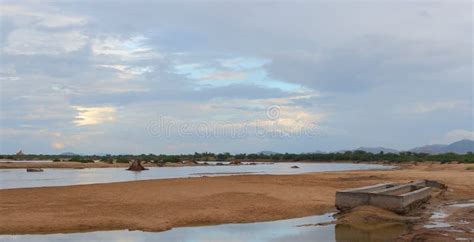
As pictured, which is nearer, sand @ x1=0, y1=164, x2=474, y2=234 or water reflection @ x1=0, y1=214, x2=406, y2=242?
water reflection @ x1=0, y1=214, x2=406, y2=242

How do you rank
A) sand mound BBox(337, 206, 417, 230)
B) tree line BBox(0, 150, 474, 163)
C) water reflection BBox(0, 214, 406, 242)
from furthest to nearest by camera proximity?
tree line BBox(0, 150, 474, 163) → sand mound BBox(337, 206, 417, 230) → water reflection BBox(0, 214, 406, 242)

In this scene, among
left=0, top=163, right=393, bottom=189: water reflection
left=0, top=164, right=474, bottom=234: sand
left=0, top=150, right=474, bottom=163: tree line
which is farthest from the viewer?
left=0, top=150, right=474, bottom=163: tree line

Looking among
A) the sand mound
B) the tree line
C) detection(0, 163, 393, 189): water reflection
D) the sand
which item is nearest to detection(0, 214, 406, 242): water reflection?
the sand mound

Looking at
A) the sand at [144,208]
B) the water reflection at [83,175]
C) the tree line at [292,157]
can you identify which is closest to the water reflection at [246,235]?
the sand at [144,208]

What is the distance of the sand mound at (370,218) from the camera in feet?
58.9

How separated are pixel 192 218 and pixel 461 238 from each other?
9596 mm

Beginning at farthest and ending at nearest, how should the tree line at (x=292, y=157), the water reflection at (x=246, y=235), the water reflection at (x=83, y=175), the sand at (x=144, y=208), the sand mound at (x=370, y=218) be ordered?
the tree line at (x=292, y=157)
the water reflection at (x=83, y=175)
the sand mound at (x=370, y=218)
the sand at (x=144, y=208)
the water reflection at (x=246, y=235)

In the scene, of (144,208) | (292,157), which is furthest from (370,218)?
(292,157)

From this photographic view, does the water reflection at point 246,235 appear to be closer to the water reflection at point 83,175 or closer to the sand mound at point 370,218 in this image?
the sand mound at point 370,218

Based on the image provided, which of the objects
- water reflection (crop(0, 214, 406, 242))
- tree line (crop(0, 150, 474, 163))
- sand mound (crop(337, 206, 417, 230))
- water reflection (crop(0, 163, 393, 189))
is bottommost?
water reflection (crop(0, 214, 406, 242))

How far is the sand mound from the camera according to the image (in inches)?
707

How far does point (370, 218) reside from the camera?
18.7m

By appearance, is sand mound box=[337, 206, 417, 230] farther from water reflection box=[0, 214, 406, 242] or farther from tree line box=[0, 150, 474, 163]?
tree line box=[0, 150, 474, 163]

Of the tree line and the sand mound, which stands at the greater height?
the tree line
